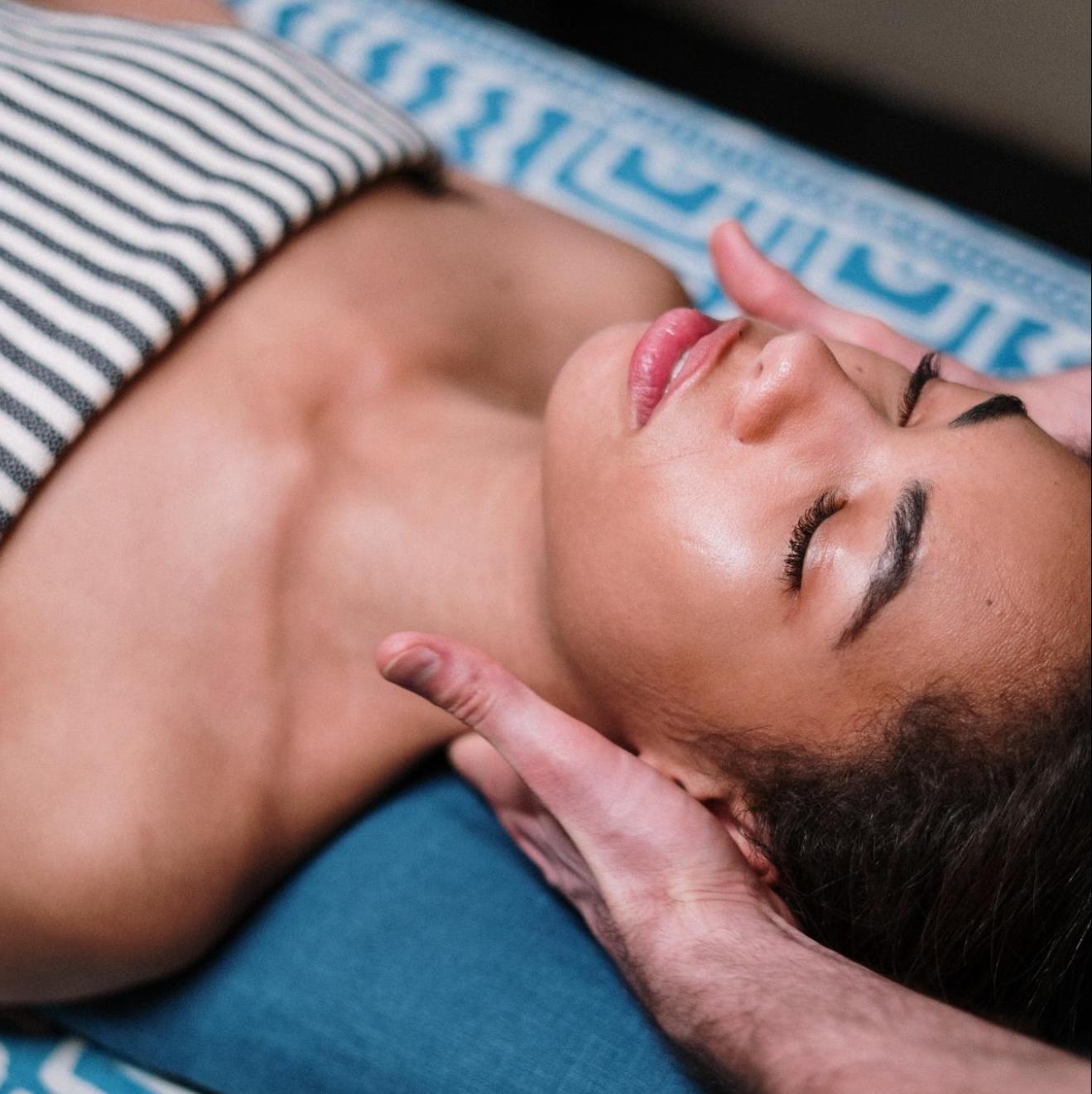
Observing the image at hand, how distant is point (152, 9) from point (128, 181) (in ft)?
1.41

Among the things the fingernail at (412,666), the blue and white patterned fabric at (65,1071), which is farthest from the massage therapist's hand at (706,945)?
the blue and white patterned fabric at (65,1071)

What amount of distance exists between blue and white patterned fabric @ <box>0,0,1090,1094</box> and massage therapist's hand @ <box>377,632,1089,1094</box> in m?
0.96

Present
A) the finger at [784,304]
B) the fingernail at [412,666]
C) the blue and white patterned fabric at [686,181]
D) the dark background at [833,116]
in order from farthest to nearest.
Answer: the dark background at [833,116], the blue and white patterned fabric at [686,181], the finger at [784,304], the fingernail at [412,666]

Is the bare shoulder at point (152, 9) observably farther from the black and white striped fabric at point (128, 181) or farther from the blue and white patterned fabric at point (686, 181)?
the blue and white patterned fabric at point (686, 181)

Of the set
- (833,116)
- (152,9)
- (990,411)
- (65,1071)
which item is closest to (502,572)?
(990,411)

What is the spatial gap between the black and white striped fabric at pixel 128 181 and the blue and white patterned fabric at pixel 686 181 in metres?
0.52

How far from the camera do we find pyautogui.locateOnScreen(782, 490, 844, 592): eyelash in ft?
3.09

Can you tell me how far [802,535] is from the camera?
3.09 feet

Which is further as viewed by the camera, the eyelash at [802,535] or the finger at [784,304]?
the finger at [784,304]

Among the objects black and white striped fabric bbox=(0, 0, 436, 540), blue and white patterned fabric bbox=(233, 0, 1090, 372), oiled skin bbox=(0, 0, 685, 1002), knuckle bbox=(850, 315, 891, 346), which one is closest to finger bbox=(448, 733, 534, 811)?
oiled skin bbox=(0, 0, 685, 1002)

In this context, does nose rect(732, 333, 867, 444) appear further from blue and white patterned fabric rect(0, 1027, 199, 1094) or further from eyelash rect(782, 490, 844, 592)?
blue and white patterned fabric rect(0, 1027, 199, 1094)

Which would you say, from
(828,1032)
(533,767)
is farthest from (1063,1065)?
(533,767)

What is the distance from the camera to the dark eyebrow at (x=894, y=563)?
0.92 m

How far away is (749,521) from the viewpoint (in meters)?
0.94
